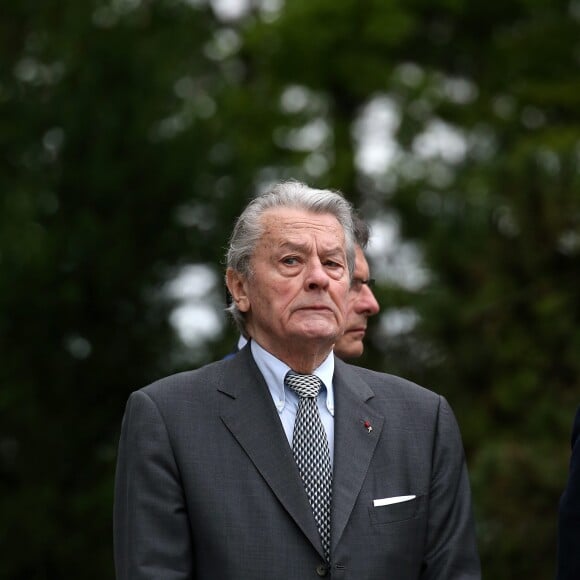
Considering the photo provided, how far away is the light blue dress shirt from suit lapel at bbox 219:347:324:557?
3cm

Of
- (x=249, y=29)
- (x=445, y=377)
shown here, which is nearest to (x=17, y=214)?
(x=249, y=29)

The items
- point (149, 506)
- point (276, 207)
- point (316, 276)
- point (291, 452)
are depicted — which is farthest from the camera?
point (276, 207)

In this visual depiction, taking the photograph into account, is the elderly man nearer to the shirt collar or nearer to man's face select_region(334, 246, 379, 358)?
the shirt collar

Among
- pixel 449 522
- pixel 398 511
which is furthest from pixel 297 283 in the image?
pixel 449 522

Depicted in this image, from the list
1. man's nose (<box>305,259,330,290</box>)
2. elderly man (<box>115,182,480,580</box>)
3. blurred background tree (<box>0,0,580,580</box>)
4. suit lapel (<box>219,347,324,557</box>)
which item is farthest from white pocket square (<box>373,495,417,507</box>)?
blurred background tree (<box>0,0,580,580</box>)

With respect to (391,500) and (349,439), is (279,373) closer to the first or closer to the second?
(349,439)

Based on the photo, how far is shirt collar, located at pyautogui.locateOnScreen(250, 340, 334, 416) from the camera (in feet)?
13.4

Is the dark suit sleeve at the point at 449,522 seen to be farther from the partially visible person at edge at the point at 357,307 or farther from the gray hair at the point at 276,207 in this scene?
the partially visible person at edge at the point at 357,307

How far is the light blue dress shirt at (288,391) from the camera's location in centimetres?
407

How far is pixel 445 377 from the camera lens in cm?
924

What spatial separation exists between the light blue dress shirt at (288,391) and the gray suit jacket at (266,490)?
34 millimetres

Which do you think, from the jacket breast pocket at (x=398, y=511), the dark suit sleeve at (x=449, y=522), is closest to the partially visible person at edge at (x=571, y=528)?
the dark suit sleeve at (x=449, y=522)

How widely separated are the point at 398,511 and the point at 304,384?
49cm

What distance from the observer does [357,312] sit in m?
5.03
